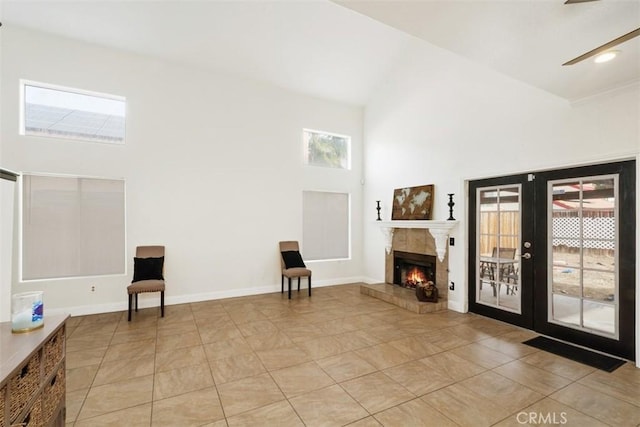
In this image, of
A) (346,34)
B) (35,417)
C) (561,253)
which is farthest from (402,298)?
(346,34)

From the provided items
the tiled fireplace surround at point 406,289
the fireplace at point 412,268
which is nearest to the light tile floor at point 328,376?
the tiled fireplace surround at point 406,289

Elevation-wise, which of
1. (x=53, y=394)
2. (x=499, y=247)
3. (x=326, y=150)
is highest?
(x=326, y=150)

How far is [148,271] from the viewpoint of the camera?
15.2ft

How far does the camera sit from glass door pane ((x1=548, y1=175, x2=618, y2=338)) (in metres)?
3.23

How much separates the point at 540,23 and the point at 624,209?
2347 mm

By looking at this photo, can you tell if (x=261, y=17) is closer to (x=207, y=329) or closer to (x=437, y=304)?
(x=207, y=329)

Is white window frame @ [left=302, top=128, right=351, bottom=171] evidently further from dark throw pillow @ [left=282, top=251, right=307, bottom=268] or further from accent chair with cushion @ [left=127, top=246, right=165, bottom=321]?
accent chair with cushion @ [left=127, top=246, right=165, bottom=321]

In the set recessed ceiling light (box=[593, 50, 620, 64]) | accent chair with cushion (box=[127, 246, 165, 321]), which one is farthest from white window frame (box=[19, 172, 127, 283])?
recessed ceiling light (box=[593, 50, 620, 64])

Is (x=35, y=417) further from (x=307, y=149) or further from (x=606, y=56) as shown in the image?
(x=307, y=149)

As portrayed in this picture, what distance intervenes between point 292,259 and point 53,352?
13.4 ft

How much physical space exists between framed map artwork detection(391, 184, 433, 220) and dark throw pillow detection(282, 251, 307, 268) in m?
2.03

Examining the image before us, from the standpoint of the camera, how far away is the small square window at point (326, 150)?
644 cm

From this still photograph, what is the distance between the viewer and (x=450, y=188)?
4.92m

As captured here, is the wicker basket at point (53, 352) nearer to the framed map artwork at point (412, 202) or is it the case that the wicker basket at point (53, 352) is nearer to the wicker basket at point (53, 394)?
the wicker basket at point (53, 394)
